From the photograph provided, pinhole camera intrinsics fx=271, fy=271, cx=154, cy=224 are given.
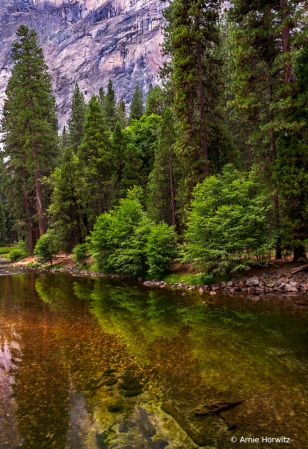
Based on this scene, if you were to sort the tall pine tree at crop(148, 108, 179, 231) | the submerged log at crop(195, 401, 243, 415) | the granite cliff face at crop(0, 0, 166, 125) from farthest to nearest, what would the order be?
the granite cliff face at crop(0, 0, 166, 125) < the tall pine tree at crop(148, 108, 179, 231) < the submerged log at crop(195, 401, 243, 415)

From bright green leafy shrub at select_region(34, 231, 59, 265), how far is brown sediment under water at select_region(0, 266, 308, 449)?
17.2 m

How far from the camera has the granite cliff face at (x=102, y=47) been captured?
359 ft

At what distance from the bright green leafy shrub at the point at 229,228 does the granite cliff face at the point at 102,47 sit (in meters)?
106

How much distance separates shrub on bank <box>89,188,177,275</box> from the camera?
1680 cm

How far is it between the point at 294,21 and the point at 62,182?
23.0 m

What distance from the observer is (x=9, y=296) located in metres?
14.8

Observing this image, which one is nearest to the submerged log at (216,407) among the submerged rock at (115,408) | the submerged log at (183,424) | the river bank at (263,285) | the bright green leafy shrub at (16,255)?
the submerged log at (183,424)

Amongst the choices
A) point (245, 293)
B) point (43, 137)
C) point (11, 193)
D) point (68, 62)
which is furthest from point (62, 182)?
point (68, 62)

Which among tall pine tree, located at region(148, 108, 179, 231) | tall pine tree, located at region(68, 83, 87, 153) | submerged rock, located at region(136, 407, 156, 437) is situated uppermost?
tall pine tree, located at region(68, 83, 87, 153)

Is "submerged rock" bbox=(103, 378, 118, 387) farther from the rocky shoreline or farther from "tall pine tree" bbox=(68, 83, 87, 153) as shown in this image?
"tall pine tree" bbox=(68, 83, 87, 153)

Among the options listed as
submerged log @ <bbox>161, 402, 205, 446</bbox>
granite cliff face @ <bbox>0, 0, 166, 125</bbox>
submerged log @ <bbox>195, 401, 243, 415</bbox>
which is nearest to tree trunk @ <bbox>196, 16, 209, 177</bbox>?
submerged log @ <bbox>195, 401, 243, 415</bbox>

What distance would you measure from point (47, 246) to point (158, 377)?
24793 mm

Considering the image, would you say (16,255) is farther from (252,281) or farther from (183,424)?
(183,424)

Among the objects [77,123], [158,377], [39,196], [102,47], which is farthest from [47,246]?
[102,47]
